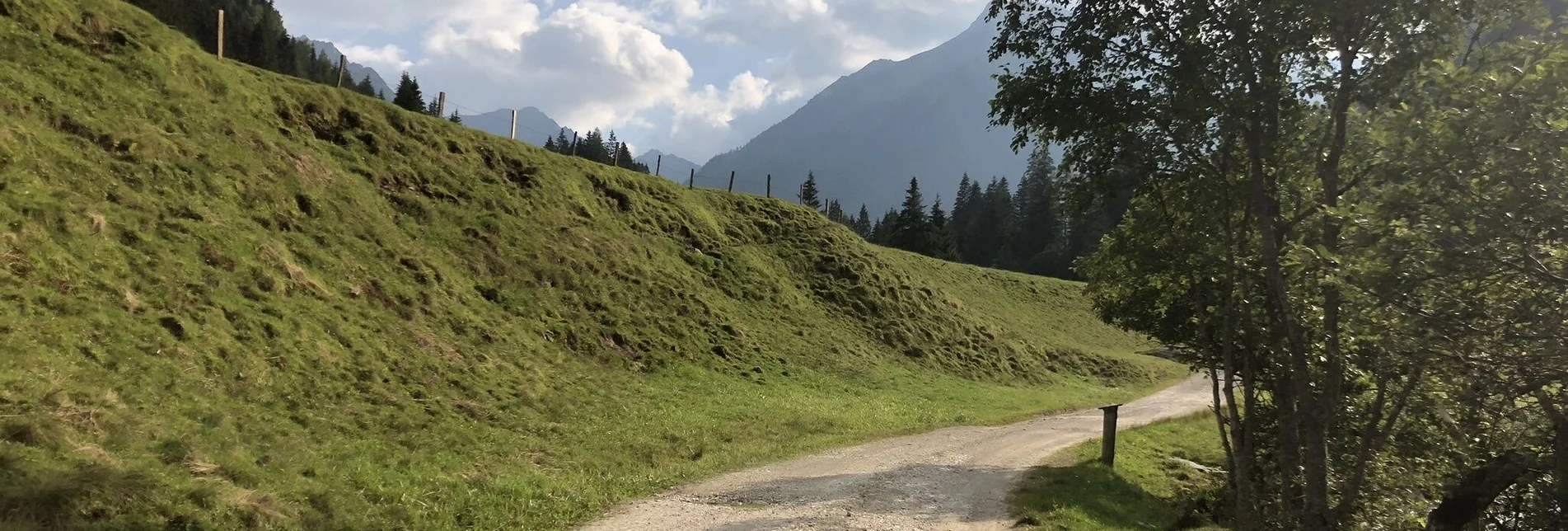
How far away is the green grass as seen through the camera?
1298 cm

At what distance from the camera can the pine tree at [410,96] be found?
5425 centimetres

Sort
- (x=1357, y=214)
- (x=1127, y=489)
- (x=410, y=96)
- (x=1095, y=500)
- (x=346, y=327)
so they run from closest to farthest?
(x=1357, y=214) → (x=1095, y=500) → (x=1127, y=489) → (x=346, y=327) → (x=410, y=96)

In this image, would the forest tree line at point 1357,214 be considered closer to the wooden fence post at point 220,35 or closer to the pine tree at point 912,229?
the wooden fence post at point 220,35

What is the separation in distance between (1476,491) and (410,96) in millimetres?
62043

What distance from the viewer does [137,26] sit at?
869 inches

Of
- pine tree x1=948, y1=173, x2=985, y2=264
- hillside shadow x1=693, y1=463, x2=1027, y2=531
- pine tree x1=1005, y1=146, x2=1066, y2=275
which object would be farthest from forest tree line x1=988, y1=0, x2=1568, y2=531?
pine tree x1=948, y1=173, x2=985, y2=264

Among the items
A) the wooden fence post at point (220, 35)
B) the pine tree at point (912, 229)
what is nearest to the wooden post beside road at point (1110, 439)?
the wooden fence post at point (220, 35)

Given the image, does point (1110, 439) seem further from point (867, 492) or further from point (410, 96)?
point (410, 96)

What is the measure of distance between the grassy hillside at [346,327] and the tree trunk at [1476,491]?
11399 mm

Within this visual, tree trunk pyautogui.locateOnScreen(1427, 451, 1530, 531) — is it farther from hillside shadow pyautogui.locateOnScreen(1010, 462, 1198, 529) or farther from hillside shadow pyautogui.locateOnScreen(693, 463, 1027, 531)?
hillside shadow pyautogui.locateOnScreen(693, 463, 1027, 531)

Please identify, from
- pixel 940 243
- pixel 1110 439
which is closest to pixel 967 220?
pixel 940 243

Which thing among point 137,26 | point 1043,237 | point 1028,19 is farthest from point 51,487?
point 1043,237

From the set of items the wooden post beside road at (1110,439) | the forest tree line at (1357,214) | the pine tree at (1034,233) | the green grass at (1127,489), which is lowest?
the green grass at (1127,489)

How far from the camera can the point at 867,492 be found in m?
13.6
